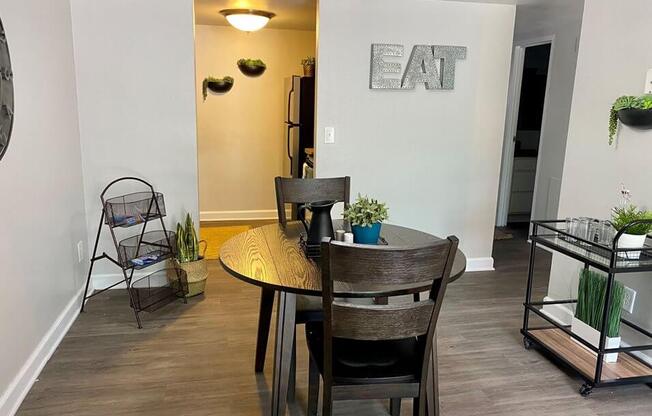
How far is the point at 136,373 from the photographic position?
2.52 meters

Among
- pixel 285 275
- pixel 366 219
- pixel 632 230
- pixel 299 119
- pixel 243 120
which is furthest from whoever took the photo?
pixel 243 120

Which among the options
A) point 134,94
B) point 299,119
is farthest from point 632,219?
point 299,119

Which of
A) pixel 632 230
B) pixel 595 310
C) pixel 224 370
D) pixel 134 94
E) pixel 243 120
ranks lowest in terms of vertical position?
pixel 224 370

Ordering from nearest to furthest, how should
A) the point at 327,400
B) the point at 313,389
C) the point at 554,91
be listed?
1. the point at 327,400
2. the point at 313,389
3. the point at 554,91

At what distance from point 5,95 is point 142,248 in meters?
1.50

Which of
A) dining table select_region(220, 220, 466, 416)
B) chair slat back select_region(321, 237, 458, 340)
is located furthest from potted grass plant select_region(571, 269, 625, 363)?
chair slat back select_region(321, 237, 458, 340)

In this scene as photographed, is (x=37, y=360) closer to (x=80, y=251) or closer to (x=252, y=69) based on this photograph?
(x=80, y=251)

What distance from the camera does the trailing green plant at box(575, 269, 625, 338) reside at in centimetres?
244

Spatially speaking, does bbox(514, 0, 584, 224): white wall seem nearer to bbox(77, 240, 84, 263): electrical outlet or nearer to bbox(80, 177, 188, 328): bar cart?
bbox(80, 177, 188, 328): bar cart

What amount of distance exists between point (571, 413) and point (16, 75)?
3.08 meters

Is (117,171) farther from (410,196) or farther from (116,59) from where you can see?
(410,196)

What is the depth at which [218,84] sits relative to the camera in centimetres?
514

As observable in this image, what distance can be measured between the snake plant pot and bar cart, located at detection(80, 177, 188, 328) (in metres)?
0.04

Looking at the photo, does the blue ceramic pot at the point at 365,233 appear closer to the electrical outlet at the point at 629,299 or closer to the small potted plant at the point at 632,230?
the small potted plant at the point at 632,230
